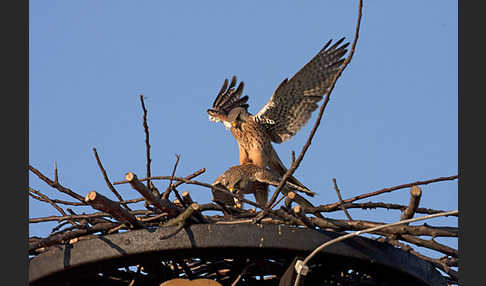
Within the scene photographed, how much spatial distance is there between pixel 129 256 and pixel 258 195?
2.62m

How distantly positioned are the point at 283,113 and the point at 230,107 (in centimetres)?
57

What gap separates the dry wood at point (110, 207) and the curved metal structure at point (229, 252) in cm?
8

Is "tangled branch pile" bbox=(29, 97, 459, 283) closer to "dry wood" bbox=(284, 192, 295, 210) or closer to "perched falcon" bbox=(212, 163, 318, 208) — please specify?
"dry wood" bbox=(284, 192, 295, 210)

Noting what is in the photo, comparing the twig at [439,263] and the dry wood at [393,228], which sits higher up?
the dry wood at [393,228]

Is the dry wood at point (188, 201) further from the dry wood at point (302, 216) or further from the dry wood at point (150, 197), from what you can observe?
the dry wood at point (302, 216)

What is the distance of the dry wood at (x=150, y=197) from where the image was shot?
11.0 feet

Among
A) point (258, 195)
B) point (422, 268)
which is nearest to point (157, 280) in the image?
point (422, 268)

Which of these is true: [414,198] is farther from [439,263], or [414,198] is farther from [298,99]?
[298,99]

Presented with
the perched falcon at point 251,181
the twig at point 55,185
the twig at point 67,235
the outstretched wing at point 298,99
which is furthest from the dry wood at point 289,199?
the outstretched wing at point 298,99

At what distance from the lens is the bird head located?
6.80 m

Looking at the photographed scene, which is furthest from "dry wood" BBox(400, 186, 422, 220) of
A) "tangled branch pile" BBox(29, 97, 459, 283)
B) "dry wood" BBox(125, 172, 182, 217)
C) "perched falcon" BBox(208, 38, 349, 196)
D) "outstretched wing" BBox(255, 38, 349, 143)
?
"outstretched wing" BBox(255, 38, 349, 143)

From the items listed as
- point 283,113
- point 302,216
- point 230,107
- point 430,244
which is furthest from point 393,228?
point 230,107

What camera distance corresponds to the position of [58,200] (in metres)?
4.20

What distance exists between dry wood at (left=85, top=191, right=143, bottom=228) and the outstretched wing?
10.7 ft
